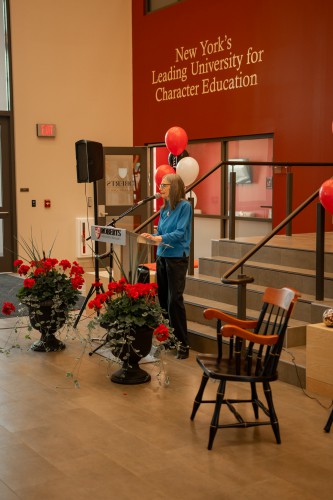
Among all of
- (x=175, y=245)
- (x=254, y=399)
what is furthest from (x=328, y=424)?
(x=175, y=245)

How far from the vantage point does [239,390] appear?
16.1ft

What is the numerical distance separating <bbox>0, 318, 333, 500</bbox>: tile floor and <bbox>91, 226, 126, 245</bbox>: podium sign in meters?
1.01

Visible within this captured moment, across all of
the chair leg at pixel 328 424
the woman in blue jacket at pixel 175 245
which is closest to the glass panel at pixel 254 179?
the woman in blue jacket at pixel 175 245

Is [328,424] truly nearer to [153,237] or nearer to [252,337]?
[252,337]

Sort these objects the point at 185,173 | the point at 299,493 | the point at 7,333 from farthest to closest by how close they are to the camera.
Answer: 1. the point at 185,173
2. the point at 7,333
3. the point at 299,493

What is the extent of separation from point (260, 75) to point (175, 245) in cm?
420

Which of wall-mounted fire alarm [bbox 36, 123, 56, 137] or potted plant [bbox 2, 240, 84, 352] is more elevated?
wall-mounted fire alarm [bbox 36, 123, 56, 137]

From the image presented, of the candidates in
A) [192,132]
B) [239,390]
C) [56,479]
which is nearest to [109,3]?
[192,132]

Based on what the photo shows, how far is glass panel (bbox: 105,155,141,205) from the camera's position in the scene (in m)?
10.9

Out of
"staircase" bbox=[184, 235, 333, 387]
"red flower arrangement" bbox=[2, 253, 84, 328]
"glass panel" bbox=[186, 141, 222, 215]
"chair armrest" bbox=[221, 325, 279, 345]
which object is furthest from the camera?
"glass panel" bbox=[186, 141, 222, 215]

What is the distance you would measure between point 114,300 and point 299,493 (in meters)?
2.17

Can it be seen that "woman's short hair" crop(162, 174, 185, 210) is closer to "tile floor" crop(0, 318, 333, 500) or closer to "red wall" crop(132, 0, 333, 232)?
"tile floor" crop(0, 318, 333, 500)

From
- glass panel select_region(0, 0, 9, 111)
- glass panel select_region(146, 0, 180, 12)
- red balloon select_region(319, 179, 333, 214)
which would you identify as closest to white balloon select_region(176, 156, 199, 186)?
red balloon select_region(319, 179, 333, 214)

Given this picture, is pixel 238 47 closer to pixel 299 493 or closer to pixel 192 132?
pixel 192 132
